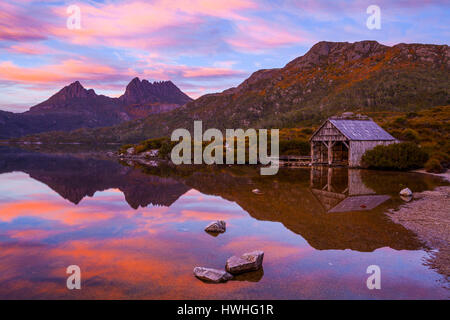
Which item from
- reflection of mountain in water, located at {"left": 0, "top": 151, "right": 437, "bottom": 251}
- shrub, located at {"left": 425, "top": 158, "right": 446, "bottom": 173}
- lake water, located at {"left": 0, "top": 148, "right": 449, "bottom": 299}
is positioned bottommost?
lake water, located at {"left": 0, "top": 148, "right": 449, "bottom": 299}

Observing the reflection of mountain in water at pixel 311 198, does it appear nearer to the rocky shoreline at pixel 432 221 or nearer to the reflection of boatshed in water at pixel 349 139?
the rocky shoreline at pixel 432 221

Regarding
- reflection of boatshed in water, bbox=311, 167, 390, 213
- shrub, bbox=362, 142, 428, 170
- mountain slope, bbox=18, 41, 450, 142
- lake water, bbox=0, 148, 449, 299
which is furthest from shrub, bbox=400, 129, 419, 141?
mountain slope, bbox=18, 41, 450, 142

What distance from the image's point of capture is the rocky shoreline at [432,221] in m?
12.2

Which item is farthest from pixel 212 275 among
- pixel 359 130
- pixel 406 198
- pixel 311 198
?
pixel 359 130

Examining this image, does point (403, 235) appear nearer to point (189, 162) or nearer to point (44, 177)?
point (44, 177)

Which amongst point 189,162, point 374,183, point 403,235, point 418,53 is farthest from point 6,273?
point 418,53

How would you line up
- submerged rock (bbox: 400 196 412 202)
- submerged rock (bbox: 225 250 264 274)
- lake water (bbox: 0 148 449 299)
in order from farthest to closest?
submerged rock (bbox: 400 196 412 202) → submerged rock (bbox: 225 250 264 274) → lake water (bbox: 0 148 449 299)

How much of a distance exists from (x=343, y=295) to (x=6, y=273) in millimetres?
10412

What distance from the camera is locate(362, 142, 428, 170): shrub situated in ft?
138

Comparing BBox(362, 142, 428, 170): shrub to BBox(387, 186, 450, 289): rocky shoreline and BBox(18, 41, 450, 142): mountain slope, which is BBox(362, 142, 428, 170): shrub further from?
BBox(18, 41, 450, 142): mountain slope

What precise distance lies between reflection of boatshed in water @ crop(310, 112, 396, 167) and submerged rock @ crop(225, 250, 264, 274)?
1421 inches

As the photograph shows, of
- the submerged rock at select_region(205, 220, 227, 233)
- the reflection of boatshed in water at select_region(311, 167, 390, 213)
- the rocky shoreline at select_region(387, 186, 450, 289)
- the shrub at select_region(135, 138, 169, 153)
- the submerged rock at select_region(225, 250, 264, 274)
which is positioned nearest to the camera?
the submerged rock at select_region(225, 250, 264, 274)

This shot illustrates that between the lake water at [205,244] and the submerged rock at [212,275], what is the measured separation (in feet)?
0.83

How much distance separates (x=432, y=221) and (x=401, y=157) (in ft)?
90.7
